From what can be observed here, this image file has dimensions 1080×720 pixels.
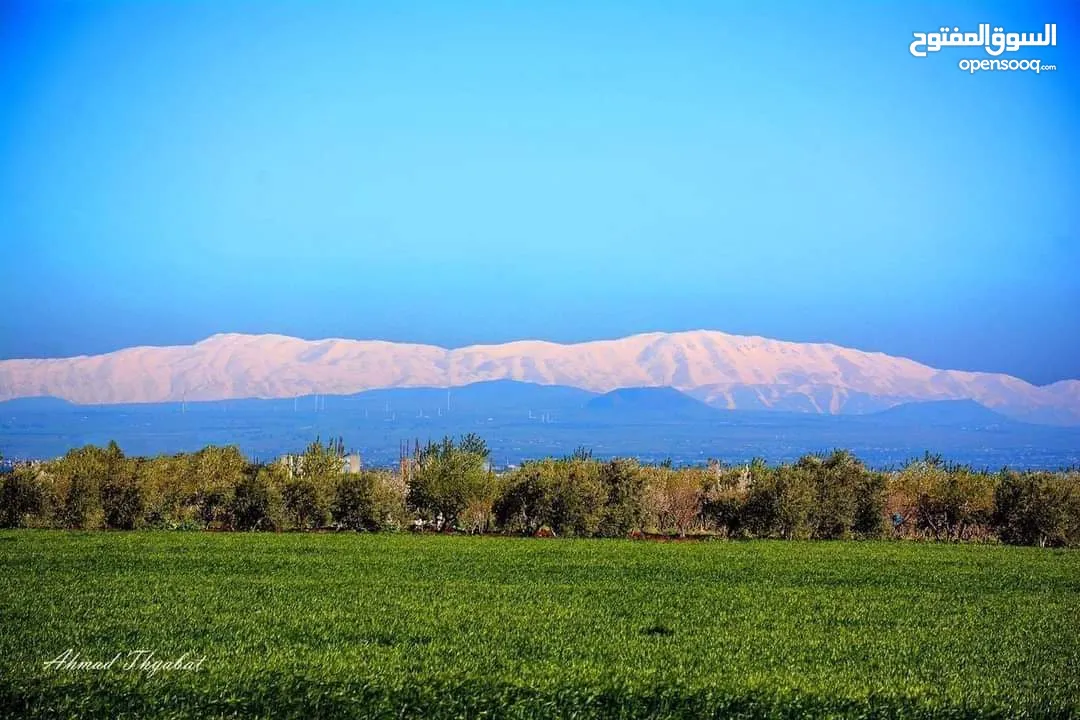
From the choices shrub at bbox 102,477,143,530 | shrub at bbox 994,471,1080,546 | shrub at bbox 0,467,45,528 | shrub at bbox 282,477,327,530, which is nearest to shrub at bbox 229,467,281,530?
shrub at bbox 282,477,327,530

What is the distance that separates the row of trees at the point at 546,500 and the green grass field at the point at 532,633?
9812mm

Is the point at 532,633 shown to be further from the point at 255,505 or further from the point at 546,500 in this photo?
the point at 255,505

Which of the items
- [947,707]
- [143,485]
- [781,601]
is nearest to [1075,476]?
[781,601]

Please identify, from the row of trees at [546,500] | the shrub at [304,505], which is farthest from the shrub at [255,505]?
the shrub at [304,505]

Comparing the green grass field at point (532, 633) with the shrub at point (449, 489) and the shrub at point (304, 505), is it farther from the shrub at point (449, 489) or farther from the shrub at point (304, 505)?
the shrub at point (449, 489)

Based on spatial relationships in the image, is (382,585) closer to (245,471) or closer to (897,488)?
(245,471)

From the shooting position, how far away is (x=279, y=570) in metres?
26.4

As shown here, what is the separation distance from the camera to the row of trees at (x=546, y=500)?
4059 centimetres

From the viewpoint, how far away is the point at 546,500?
138 ft

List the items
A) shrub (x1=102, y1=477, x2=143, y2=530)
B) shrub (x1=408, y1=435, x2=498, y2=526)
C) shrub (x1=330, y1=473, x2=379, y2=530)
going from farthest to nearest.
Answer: shrub (x1=408, y1=435, x2=498, y2=526) < shrub (x1=330, y1=473, x2=379, y2=530) < shrub (x1=102, y1=477, x2=143, y2=530)

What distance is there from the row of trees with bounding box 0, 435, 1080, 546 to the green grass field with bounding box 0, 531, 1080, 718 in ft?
32.2

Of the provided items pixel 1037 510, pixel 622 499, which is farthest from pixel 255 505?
pixel 1037 510

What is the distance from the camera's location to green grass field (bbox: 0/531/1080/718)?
1298 cm

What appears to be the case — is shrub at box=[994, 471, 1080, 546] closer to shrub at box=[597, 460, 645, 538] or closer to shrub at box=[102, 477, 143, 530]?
shrub at box=[597, 460, 645, 538]
